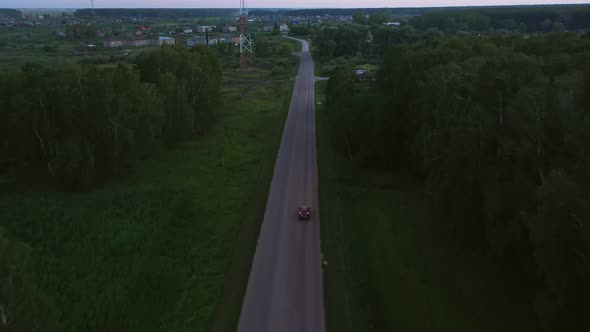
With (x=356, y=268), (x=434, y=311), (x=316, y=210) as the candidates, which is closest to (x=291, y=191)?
(x=316, y=210)

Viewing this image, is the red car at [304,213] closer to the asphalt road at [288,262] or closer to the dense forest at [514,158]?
the asphalt road at [288,262]

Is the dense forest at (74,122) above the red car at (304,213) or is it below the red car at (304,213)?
above

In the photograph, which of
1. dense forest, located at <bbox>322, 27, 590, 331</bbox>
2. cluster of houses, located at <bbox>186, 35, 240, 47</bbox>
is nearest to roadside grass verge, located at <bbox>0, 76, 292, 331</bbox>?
dense forest, located at <bbox>322, 27, 590, 331</bbox>

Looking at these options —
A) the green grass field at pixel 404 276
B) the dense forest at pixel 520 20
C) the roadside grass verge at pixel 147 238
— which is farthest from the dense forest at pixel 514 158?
the dense forest at pixel 520 20

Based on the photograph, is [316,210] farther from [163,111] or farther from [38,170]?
[38,170]

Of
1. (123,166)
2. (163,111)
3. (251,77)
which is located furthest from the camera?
(251,77)

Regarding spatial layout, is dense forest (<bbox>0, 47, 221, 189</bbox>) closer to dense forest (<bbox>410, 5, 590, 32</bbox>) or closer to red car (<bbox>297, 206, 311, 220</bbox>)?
red car (<bbox>297, 206, 311, 220</bbox>)
